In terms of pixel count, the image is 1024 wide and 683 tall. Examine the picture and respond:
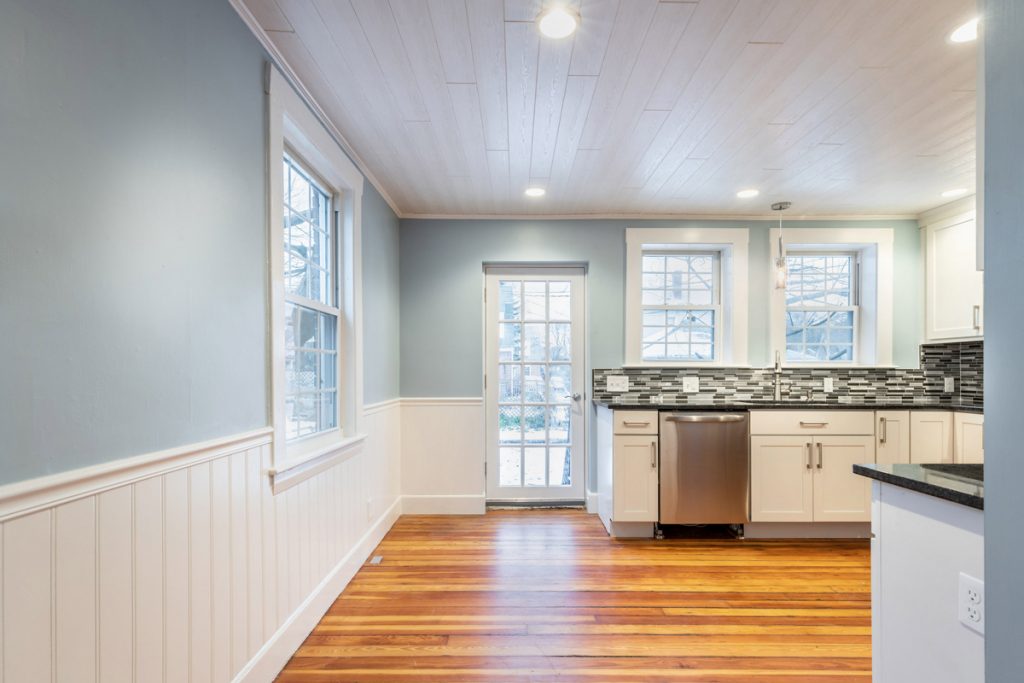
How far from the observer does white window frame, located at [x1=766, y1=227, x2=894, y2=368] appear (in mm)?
3695

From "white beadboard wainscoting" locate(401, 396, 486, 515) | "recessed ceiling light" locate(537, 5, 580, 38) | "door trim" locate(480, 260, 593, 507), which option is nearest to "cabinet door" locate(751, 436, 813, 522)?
"door trim" locate(480, 260, 593, 507)

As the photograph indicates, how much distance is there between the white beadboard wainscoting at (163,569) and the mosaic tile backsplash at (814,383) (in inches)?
96.1

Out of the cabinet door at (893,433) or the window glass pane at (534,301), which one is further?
the window glass pane at (534,301)

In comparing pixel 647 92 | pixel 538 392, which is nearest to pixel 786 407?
pixel 538 392

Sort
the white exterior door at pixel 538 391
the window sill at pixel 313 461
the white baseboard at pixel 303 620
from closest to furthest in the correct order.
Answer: the white baseboard at pixel 303 620 → the window sill at pixel 313 461 → the white exterior door at pixel 538 391

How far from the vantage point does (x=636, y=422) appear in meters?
3.20

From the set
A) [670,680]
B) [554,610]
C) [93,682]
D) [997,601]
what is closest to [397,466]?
[554,610]

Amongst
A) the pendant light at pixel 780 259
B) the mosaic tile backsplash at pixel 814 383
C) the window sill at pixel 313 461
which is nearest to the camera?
the window sill at pixel 313 461

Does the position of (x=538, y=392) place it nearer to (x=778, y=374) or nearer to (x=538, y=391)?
(x=538, y=391)

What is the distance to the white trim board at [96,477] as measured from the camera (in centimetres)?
87

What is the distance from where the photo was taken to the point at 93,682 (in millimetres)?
1041

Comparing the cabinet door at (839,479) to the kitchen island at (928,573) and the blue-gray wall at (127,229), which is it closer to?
the kitchen island at (928,573)

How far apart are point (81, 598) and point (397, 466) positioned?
269 centimetres

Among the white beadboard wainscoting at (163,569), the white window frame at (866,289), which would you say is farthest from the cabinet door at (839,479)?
the white beadboard wainscoting at (163,569)
